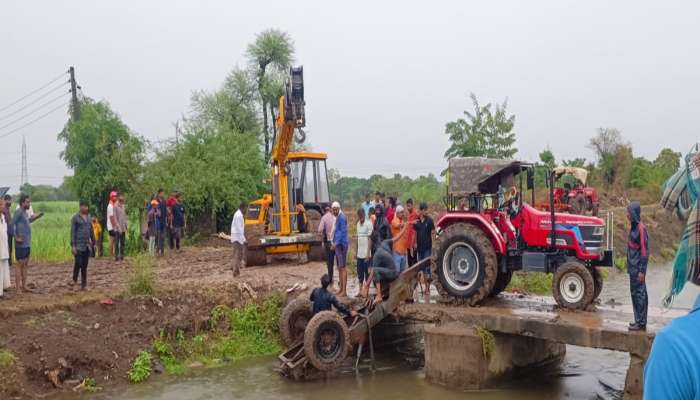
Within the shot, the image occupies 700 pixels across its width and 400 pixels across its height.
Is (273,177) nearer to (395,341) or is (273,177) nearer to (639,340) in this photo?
(395,341)

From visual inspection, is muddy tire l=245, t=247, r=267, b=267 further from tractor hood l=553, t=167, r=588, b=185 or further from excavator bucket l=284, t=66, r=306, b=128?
tractor hood l=553, t=167, r=588, b=185

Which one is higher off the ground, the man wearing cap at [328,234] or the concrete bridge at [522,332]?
the man wearing cap at [328,234]

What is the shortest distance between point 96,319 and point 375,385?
4793 mm

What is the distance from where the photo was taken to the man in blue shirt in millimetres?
1572

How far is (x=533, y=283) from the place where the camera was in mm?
16375

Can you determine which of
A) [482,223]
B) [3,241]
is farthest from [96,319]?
[482,223]

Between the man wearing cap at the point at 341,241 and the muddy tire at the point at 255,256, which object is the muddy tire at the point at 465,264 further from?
the muddy tire at the point at 255,256

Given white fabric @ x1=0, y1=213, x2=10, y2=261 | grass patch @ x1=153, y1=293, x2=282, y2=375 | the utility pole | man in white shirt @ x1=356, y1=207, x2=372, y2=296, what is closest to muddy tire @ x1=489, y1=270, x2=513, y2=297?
man in white shirt @ x1=356, y1=207, x2=372, y2=296

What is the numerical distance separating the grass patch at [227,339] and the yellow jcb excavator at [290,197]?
3970mm

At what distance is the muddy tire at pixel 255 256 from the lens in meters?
16.2

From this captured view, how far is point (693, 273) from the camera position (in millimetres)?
2020

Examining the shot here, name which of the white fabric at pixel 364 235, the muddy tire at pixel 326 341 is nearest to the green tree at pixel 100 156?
the white fabric at pixel 364 235

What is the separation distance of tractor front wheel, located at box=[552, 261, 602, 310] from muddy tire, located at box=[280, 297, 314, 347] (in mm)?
4075

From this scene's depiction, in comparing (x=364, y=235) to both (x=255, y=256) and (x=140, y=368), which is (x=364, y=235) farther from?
(x=255, y=256)
